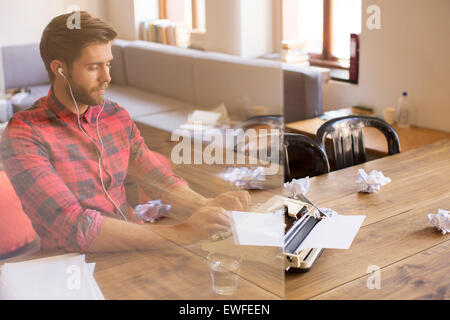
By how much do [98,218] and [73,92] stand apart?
24 centimetres

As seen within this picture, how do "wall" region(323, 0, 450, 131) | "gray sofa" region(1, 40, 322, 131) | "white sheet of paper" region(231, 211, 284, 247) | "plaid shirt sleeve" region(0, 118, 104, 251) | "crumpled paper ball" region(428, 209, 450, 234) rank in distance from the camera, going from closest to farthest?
"plaid shirt sleeve" region(0, 118, 104, 251)
"gray sofa" region(1, 40, 322, 131)
"white sheet of paper" region(231, 211, 284, 247)
"crumpled paper ball" region(428, 209, 450, 234)
"wall" region(323, 0, 450, 131)

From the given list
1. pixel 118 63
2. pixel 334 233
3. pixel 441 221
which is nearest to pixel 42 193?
pixel 118 63

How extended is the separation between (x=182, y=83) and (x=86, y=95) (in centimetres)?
24

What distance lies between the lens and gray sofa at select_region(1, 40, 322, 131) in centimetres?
106

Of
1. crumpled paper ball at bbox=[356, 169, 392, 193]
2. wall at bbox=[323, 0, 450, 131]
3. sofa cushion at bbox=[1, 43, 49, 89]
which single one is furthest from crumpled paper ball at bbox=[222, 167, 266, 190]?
wall at bbox=[323, 0, 450, 131]

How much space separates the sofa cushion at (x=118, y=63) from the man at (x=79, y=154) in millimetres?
12

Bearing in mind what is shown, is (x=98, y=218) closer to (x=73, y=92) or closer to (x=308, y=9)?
(x=73, y=92)

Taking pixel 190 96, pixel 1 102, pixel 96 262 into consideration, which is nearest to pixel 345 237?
pixel 190 96

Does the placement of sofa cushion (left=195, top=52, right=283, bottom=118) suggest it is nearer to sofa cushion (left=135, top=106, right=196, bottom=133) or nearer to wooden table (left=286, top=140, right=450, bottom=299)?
sofa cushion (left=135, top=106, right=196, bottom=133)

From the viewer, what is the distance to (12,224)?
A: 956mm

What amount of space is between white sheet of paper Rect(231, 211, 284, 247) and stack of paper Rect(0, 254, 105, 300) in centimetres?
35

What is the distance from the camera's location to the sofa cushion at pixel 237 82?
3.83 feet
